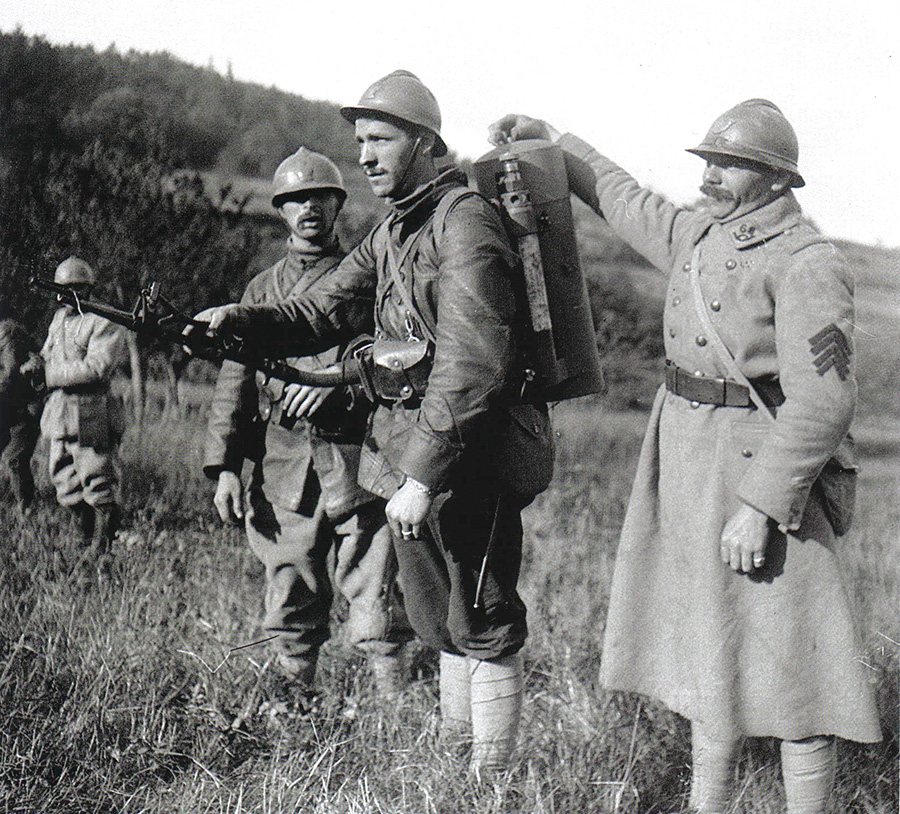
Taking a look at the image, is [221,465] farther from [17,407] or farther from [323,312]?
[17,407]

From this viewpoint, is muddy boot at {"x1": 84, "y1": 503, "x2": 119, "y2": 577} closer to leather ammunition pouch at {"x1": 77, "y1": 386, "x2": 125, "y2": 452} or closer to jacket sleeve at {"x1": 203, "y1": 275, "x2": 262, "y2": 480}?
leather ammunition pouch at {"x1": 77, "y1": 386, "x2": 125, "y2": 452}

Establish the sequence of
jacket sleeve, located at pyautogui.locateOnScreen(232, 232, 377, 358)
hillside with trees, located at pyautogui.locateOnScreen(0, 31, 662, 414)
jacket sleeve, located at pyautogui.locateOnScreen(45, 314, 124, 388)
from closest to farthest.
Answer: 1. jacket sleeve, located at pyautogui.locateOnScreen(232, 232, 377, 358)
2. jacket sleeve, located at pyautogui.locateOnScreen(45, 314, 124, 388)
3. hillside with trees, located at pyautogui.locateOnScreen(0, 31, 662, 414)

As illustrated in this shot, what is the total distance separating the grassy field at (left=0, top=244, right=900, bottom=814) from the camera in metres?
3.05

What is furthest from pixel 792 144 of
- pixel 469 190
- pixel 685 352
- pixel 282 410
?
pixel 282 410

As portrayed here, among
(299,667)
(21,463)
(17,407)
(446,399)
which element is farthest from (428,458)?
(17,407)

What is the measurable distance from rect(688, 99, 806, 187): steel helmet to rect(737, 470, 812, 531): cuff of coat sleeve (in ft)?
2.91

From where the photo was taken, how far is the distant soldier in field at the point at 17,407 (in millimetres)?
6207

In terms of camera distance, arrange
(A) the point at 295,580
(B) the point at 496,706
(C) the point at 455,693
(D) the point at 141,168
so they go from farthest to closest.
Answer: (D) the point at 141,168
(A) the point at 295,580
(C) the point at 455,693
(B) the point at 496,706

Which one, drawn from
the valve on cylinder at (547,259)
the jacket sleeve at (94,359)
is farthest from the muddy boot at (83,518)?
the valve on cylinder at (547,259)

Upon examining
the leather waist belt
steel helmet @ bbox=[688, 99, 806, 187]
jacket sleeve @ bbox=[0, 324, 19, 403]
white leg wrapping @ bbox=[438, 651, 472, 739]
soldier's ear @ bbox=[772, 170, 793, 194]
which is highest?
steel helmet @ bbox=[688, 99, 806, 187]

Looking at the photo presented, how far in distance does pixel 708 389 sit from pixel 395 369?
949 mm

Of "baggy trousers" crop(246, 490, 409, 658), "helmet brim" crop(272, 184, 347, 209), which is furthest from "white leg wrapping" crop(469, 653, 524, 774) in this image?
"helmet brim" crop(272, 184, 347, 209)

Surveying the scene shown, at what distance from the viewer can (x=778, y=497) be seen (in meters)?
2.68

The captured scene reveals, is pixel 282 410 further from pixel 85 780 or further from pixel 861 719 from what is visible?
pixel 861 719
